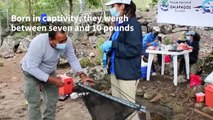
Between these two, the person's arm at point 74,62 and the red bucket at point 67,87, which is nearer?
the person's arm at point 74,62

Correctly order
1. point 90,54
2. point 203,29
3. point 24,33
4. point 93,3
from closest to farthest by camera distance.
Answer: point 90,54, point 93,3, point 203,29, point 24,33

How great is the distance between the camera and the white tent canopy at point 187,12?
7.01 metres

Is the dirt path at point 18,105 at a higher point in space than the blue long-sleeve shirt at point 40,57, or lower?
lower

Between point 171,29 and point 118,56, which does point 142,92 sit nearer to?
point 118,56

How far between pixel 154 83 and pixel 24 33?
8055mm

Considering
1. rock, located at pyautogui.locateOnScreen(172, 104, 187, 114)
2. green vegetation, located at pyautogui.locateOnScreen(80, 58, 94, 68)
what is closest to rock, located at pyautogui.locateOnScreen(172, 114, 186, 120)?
rock, located at pyautogui.locateOnScreen(172, 104, 187, 114)

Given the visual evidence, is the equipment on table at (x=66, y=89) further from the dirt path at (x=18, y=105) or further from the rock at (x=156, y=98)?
the rock at (x=156, y=98)

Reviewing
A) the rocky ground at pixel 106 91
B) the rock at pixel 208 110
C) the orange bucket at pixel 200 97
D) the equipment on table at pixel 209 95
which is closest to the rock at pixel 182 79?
the rocky ground at pixel 106 91

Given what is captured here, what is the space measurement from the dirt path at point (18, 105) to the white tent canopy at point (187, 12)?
371 centimetres

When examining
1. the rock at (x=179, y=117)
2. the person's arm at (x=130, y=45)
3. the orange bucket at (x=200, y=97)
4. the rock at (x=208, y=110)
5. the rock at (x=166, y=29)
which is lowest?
the rock at (x=179, y=117)

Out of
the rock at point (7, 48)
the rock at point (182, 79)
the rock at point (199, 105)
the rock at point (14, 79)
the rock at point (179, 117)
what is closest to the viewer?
the rock at point (179, 117)

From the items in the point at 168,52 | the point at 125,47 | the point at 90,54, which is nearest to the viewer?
the point at 125,47

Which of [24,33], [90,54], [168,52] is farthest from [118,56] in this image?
[24,33]

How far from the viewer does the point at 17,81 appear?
6.80 metres
